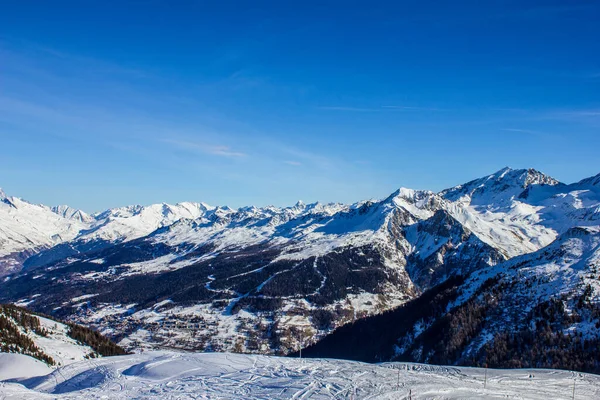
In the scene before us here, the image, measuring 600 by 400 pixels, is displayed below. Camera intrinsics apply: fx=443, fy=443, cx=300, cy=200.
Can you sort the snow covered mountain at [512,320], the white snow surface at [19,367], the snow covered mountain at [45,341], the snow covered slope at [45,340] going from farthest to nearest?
the snow covered mountain at [512,320]
the snow covered slope at [45,340]
the snow covered mountain at [45,341]
the white snow surface at [19,367]

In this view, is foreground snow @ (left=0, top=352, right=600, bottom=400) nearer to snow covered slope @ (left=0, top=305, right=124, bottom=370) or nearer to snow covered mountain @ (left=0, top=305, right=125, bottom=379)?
snow covered mountain @ (left=0, top=305, right=125, bottom=379)

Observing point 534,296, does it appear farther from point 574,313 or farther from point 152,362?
point 152,362

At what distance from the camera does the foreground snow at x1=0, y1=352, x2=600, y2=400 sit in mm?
47750

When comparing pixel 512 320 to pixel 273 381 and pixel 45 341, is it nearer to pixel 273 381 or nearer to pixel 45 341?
pixel 273 381

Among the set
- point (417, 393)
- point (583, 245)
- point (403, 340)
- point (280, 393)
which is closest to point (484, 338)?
point (403, 340)

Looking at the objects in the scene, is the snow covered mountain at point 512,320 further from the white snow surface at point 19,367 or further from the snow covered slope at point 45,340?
the white snow surface at point 19,367

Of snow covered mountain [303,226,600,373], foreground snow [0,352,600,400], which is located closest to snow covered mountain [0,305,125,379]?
foreground snow [0,352,600,400]

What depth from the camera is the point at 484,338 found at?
111 meters

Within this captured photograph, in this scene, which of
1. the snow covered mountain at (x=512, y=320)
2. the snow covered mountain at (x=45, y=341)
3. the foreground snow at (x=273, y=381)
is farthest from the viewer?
the snow covered mountain at (x=512, y=320)

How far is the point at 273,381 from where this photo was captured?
52.1 meters

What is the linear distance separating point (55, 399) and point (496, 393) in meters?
46.7

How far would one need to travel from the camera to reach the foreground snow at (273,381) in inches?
1880

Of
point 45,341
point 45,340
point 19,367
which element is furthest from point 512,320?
point 45,340

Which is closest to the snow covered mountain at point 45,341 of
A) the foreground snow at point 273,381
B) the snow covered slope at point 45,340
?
the snow covered slope at point 45,340
